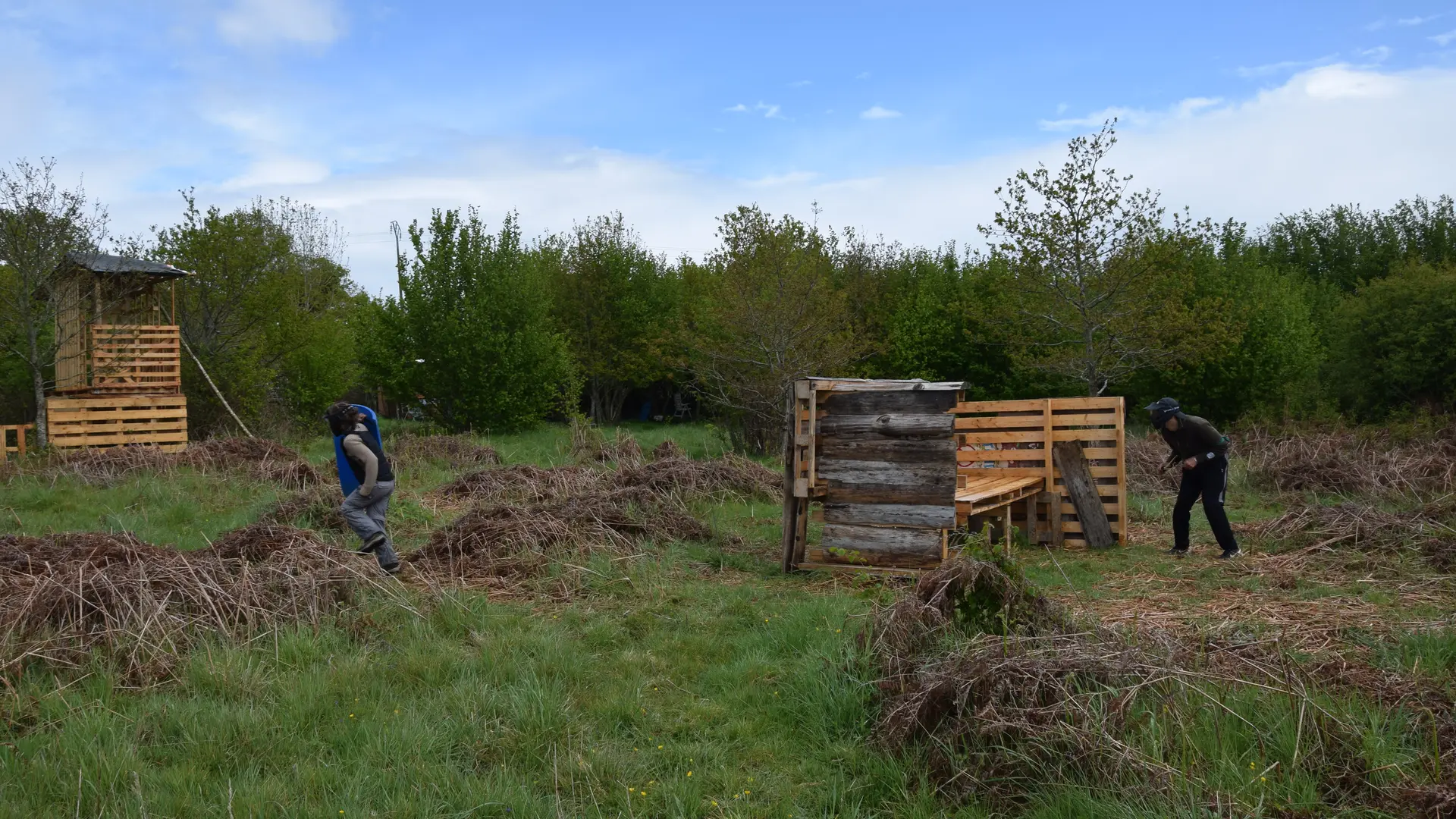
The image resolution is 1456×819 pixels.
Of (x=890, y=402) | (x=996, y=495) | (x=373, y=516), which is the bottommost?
(x=373, y=516)

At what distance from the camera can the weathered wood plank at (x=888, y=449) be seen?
8.42 meters

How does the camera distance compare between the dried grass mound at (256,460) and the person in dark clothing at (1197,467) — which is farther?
the dried grass mound at (256,460)

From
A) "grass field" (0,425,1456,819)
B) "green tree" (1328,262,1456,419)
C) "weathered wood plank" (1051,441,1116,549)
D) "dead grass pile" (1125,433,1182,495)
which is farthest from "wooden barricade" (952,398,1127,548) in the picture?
"green tree" (1328,262,1456,419)

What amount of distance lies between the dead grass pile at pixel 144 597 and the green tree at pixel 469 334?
20.5 m

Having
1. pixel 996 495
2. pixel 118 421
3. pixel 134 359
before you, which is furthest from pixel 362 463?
pixel 134 359

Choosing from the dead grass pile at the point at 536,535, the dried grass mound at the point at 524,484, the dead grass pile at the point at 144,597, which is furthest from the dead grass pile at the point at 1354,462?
the dead grass pile at the point at 144,597

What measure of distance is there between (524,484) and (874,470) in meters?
6.26

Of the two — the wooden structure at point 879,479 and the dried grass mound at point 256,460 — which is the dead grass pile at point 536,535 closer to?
the wooden structure at point 879,479

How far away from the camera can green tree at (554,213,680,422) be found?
124 feet

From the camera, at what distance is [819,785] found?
14.5 ft

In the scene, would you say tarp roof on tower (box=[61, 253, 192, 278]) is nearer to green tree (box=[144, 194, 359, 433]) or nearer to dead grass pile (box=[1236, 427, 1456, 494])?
green tree (box=[144, 194, 359, 433])

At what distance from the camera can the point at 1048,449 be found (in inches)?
424

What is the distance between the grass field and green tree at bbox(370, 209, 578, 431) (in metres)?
20.9

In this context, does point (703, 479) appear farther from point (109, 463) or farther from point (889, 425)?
point (109, 463)
